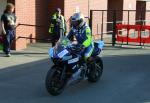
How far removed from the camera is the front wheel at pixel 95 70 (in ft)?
33.3

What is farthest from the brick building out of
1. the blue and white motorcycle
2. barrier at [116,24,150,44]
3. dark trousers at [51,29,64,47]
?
→ the blue and white motorcycle

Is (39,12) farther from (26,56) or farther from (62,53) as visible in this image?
(62,53)

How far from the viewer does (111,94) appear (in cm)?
908

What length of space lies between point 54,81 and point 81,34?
1340 millimetres

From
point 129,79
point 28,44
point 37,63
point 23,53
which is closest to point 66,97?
point 129,79

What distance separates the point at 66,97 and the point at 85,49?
1.26 metres

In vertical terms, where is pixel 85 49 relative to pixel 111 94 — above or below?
above

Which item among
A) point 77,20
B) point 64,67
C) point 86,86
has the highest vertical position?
point 77,20

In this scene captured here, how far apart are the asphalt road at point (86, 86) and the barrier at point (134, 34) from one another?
202 inches

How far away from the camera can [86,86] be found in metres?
9.94

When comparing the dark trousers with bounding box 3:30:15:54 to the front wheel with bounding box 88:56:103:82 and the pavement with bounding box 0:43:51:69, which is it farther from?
the front wheel with bounding box 88:56:103:82

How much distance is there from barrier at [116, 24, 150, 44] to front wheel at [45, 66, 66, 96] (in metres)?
10.3

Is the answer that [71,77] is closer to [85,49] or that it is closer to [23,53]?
[85,49]

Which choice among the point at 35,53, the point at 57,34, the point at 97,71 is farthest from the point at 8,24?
the point at 97,71
